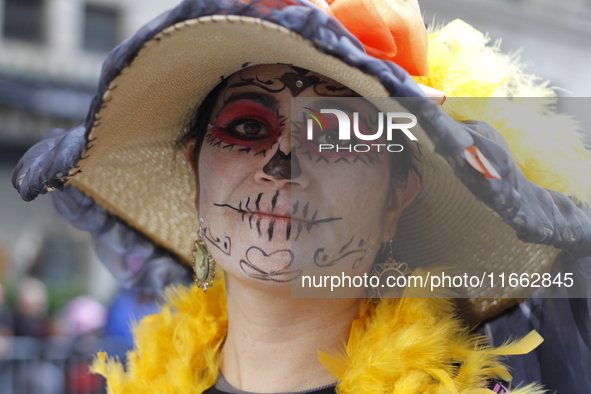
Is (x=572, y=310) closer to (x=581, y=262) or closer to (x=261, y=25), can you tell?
(x=581, y=262)

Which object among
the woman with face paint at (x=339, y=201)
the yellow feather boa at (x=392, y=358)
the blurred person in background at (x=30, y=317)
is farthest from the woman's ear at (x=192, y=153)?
the blurred person in background at (x=30, y=317)

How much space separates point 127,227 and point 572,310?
154 cm

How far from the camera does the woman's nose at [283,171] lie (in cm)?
143

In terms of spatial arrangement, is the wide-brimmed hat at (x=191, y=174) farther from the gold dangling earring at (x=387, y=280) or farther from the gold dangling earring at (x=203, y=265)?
the gold dangling earring at (x=203, y=265)

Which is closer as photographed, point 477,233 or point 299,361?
point 299,361

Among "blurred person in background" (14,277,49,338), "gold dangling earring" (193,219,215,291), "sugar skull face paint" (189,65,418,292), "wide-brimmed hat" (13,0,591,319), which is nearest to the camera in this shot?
"wide-brimmed hat" (13,0,591,319)

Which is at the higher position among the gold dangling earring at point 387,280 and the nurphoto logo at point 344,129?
the nurphoto logo at point 344,129

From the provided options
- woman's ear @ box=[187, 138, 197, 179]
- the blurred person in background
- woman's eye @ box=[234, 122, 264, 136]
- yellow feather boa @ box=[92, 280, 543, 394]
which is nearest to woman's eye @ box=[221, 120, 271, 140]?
woman's eye @ box=[234, 122, 264, 136]

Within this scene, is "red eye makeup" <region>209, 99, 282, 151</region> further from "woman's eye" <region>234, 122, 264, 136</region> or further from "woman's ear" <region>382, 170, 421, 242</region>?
"woman's ear" <region>382, 170, 421, 242</region>

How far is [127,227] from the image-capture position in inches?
88.5

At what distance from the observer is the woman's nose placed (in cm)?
143

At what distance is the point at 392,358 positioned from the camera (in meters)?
1.49

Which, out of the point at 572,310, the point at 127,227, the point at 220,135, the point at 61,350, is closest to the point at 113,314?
the point at 61,350

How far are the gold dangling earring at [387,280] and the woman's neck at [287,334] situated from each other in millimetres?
70
